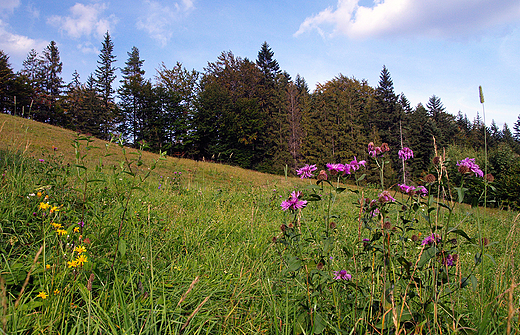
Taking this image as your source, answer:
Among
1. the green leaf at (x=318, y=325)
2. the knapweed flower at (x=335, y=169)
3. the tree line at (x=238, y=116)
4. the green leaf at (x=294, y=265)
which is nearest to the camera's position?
the green leaf at (x=318, y=325)

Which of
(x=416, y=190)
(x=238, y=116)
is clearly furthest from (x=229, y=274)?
(x=238, y=116)

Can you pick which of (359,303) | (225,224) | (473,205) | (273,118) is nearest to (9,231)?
(225,224)

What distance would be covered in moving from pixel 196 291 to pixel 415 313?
1.06 metres

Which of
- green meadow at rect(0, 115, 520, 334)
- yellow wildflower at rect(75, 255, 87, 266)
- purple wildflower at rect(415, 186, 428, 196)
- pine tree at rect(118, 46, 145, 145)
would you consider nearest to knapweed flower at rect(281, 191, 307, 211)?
green meadow at rect(0, 115, 520, 334)

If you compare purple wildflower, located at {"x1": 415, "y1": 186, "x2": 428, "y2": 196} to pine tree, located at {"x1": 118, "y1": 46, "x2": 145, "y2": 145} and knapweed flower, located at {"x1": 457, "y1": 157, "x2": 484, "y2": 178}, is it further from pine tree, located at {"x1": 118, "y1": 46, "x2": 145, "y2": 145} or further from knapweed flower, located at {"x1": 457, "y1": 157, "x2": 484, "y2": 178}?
pine tree, located at {"x1": 118, "y1": 46, "x2": 145, "y2": 145}

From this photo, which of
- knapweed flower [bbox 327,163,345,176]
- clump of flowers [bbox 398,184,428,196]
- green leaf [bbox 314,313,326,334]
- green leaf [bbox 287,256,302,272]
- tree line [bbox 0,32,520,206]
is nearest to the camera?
green leaf [bbox 314,313,326,334]

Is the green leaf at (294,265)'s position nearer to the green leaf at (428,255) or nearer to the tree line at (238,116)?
the green leaf at (428,255)

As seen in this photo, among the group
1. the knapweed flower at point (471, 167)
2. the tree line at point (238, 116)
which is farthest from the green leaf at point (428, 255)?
the tree line at point (238, 116)

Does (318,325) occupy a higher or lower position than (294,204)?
lower

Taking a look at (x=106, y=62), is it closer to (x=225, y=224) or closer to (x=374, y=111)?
(x=374, y=111)

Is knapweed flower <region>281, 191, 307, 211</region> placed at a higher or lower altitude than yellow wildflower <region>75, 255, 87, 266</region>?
higher

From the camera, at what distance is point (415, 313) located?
3.72 ft

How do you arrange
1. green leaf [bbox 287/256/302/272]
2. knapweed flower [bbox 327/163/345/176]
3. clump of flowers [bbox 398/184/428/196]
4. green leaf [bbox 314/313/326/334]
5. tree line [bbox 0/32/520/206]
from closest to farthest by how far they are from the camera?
green leaf [bbox 314/313/326/334] → green leaf [bbox 287/256/302/272] → knapweed flower [bbox 327/163/345/176] → clump of flowers [bbox 398/184/428/196] → tree line [bbox 0/32/520/206]

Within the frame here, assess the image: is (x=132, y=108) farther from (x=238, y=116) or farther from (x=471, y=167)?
(x=471, y=167)
